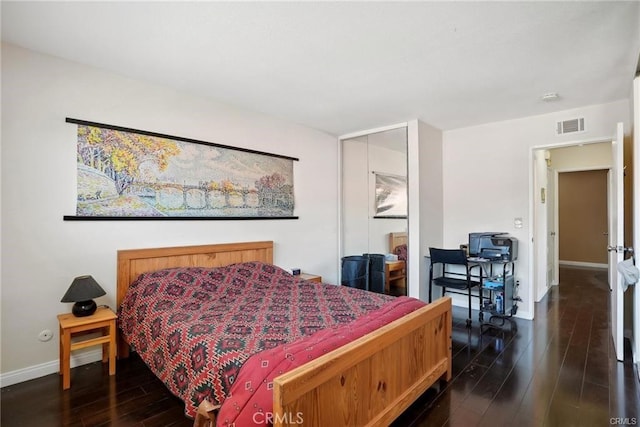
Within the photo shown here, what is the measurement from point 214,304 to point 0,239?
153 centimetres

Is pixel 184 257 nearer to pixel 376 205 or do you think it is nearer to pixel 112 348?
pixel 112 348

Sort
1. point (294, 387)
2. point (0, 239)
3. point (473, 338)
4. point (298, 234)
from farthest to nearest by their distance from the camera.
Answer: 1. point (298, 234)
2. point (473, 338)
3. point (0, 239)
4. point (294, 387)

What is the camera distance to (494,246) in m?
3.72

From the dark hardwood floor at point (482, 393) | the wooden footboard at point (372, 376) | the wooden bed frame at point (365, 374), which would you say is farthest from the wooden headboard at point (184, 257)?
the wooden footboard at point (372, 376)

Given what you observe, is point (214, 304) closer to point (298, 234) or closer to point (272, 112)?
point (298, 234)

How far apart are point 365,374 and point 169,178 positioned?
2.43 m

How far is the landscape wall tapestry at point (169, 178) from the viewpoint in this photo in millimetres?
2609

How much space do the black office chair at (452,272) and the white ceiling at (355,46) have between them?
1665 mm

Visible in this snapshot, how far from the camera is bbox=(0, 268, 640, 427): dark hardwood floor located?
191cm

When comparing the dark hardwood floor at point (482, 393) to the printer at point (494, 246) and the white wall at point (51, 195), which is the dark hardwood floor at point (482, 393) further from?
the printer at point (494, 246)

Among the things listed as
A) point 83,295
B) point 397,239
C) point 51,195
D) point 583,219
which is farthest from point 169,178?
point 583,219

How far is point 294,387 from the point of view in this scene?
4.05 feet

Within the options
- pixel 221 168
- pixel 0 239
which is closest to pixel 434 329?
pixel 221 168

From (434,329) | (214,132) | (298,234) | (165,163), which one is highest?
(214,132)
